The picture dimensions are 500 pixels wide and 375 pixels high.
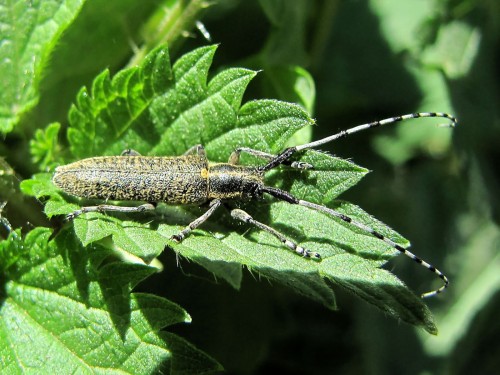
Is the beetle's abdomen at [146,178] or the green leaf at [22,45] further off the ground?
the green leaf at [22,45]

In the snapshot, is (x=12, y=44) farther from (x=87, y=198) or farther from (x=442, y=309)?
(x=442, y=309)

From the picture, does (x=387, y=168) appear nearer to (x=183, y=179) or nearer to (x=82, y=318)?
(x=183, y=179)

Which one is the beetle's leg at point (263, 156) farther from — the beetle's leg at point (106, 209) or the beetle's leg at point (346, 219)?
the beetle's leg at point (106, 209)

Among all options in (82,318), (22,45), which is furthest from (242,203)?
(22,45)

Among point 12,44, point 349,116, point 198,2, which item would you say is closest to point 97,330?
point 12,44

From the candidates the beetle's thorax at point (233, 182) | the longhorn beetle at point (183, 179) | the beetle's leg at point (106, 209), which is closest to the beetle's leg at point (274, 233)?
the longhorn beetle at point (183, 179)
